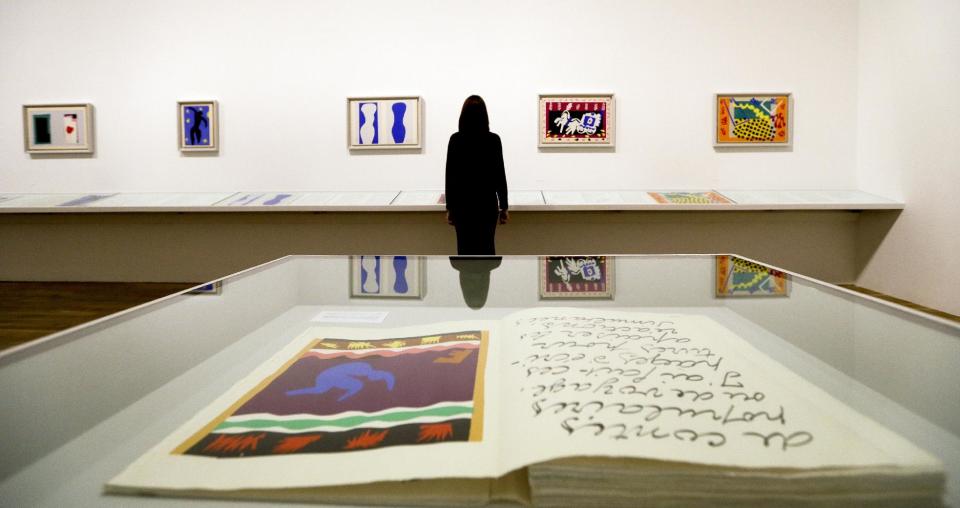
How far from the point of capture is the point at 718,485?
0.63 metres

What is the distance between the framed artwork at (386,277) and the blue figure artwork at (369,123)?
14.7 ft

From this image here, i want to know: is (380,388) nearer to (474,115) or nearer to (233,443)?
(233,443)

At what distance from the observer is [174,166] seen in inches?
267

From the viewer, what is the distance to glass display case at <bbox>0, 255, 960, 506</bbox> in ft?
2.54

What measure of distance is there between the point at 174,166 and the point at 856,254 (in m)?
7.18

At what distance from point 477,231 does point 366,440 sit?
4301 millimetres

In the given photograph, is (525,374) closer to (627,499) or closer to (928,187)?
(627,499)

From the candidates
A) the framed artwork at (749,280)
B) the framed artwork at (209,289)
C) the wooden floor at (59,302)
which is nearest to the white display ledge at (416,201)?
the wooden floor at (59,302)

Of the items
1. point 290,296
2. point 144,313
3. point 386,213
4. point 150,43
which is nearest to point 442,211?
point 386,213

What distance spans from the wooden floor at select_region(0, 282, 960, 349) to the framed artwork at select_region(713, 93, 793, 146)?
67.9 inches

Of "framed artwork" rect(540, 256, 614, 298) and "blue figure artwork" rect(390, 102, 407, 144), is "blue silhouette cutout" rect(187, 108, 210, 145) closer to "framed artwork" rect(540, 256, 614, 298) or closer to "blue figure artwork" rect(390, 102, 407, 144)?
"blue figure artwork" rect(390, 102, 407, 144)

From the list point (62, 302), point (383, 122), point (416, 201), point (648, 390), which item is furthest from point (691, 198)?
point (62, 302)

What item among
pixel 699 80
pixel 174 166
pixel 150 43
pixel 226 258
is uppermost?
pixel 150 43

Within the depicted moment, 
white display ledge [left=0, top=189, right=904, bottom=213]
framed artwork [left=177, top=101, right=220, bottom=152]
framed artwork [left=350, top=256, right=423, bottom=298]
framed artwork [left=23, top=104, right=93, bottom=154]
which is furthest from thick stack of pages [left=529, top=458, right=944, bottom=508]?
framed artwork [left=23, top=104, right=93, bottom=154]
